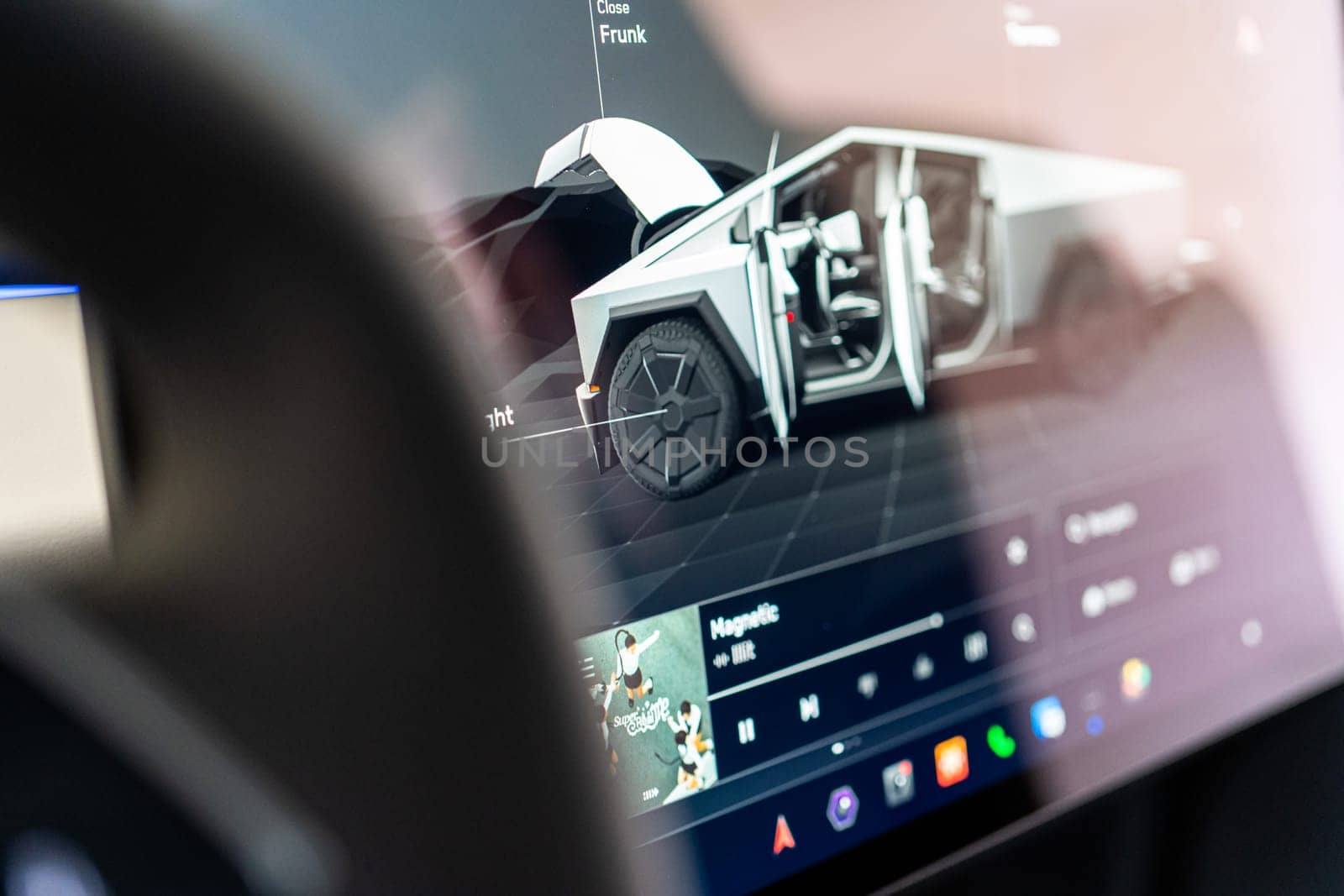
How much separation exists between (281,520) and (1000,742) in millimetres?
591

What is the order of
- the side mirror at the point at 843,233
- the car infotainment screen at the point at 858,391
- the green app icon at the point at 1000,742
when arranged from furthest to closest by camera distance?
the green app icon at the point at 1000,742
the side mirror at the point at 843,233
the car infotainment screen at the point at 858,391

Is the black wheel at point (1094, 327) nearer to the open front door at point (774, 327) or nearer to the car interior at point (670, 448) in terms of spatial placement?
the car interior at point (670, 448)

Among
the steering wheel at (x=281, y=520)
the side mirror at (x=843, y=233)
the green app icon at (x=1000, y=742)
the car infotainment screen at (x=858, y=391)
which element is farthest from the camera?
the green app icon at (x=1000, y=742)

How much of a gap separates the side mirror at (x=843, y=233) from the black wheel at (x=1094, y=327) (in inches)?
7.9

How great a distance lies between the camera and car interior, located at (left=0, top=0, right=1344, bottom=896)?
356mm

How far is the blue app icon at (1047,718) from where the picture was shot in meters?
0.83

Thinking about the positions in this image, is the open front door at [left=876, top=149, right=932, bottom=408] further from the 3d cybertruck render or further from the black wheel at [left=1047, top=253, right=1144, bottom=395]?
the black wheel at [left=1047, top=253, right=1144, bottom=395]

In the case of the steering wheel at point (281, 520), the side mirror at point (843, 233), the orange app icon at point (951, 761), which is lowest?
the orange app icon at point (951, 761)

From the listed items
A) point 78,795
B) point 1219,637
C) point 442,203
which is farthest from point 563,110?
point 1219,637

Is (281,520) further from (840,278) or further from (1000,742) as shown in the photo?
(1000,742)

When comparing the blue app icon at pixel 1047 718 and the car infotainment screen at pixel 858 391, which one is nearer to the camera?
the car infotainment screen at pixel 858 391

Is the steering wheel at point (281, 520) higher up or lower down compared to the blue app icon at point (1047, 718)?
higher up

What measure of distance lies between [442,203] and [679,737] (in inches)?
12.7

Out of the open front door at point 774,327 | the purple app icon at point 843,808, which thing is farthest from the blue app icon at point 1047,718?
the open front door at point 774,327
